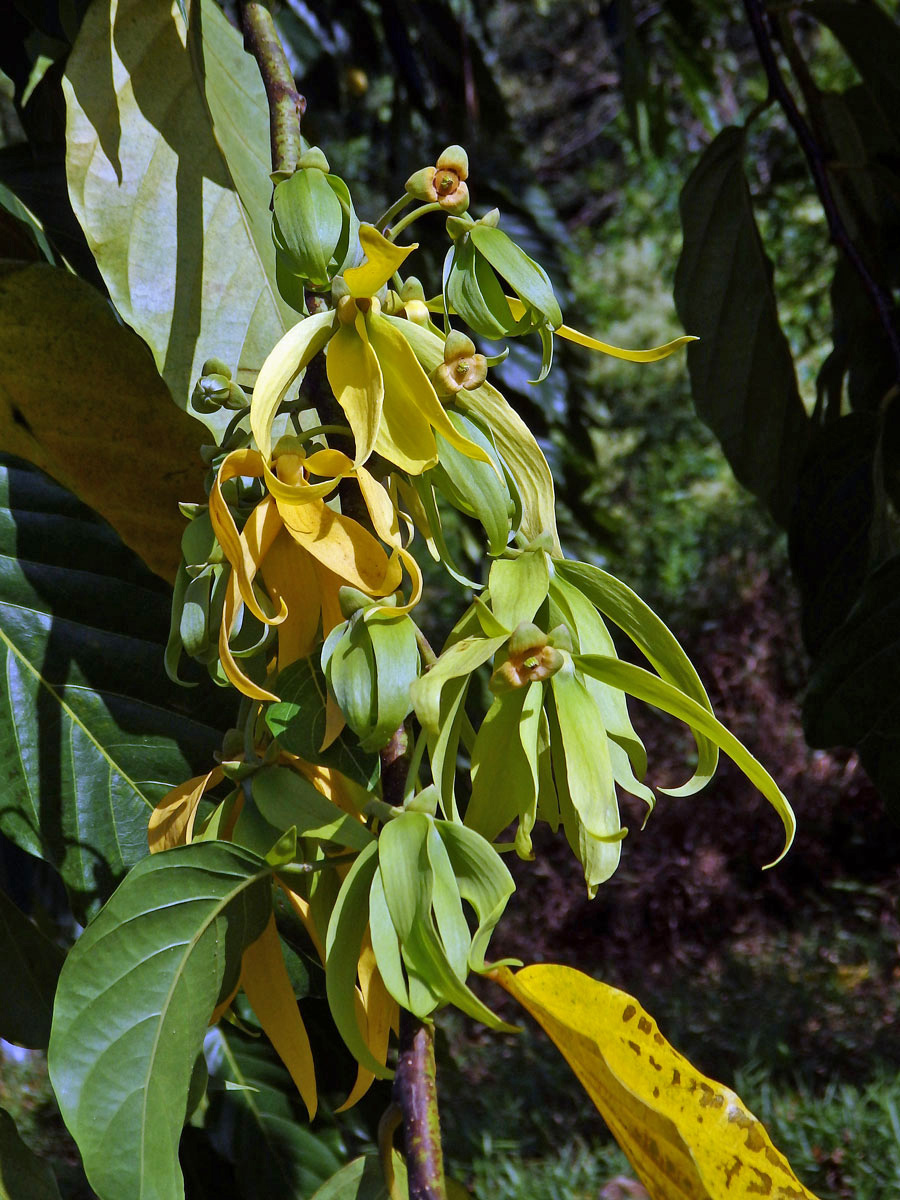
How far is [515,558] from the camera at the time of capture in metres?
0.29

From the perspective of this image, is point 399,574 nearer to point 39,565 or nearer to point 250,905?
point 250,905

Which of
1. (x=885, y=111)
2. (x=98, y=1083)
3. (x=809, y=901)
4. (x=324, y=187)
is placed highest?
(x=885, y=111)

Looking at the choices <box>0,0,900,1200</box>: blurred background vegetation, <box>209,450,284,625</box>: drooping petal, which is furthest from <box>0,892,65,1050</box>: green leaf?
<box>209,450,284,625</box>: drooping petal

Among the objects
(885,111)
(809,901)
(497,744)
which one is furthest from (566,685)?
(809,901)

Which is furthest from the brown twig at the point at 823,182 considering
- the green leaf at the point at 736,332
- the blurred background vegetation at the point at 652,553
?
the blurred background vegetation at the point at 652,553

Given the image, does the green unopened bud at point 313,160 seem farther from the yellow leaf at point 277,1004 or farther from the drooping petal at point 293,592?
the yellow leaf at point 277,1004

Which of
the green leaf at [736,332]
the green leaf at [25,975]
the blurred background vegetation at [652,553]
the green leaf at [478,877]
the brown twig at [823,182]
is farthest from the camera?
the blurred background vegetation at [652,553]

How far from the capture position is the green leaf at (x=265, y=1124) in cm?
60

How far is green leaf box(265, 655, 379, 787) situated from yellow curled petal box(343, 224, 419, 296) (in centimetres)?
10

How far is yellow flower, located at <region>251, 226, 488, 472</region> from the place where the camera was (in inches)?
10.9

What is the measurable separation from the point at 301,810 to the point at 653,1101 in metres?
0.12

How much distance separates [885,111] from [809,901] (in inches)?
113

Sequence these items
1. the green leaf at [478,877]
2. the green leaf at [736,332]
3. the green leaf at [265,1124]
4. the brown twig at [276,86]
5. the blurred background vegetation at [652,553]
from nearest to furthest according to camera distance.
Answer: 1. the green leaf at [478,877]
2. the brown twig at [276,86]
3. the green leaf at [265,1124]
4. the green leaf at [736,332]
5. the blurred background vegetation at [652,553]

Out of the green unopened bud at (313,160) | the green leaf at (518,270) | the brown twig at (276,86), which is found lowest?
the green leaf at (518,270)
